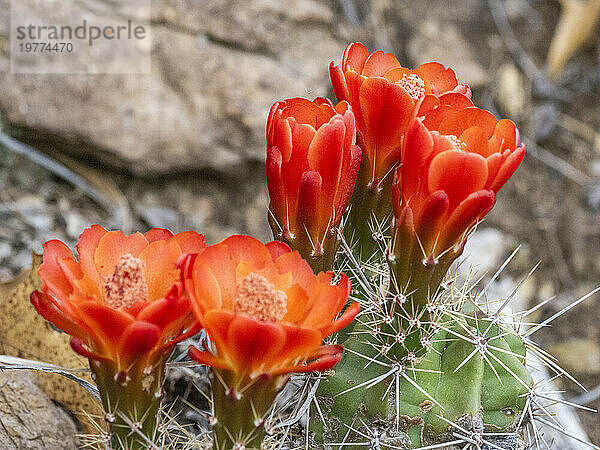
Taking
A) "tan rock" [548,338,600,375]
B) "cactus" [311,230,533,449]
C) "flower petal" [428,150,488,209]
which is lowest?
"tan rock" [548,338,600,375]

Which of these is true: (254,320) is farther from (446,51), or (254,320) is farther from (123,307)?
(446,51)

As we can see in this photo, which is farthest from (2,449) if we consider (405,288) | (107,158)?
(107,158)

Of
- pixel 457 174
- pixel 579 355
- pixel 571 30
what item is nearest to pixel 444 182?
pixel 457 174

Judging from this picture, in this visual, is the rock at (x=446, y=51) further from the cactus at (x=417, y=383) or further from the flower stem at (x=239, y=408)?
the flower stem at (x=239, y=408)

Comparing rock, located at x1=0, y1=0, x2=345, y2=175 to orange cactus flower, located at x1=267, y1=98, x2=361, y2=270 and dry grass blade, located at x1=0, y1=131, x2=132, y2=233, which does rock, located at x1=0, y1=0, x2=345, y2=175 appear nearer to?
dry grass blade, located at x1=0, y1=131, x2=132, y2=233

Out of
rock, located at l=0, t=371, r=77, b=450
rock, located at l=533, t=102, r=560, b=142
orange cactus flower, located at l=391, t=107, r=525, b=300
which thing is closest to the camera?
orange cactus flower, located at l=391, t=107, r=525, b=300

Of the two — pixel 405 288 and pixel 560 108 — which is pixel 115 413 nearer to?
pixel 405 288

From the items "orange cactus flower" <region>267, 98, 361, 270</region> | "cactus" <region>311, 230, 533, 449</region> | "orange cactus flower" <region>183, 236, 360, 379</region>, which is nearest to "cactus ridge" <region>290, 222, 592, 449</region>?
"cactus" <region>311, 230, 533, 449</region>
